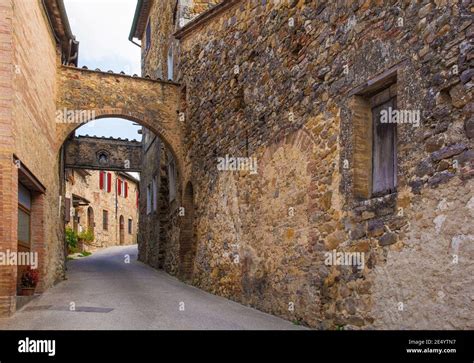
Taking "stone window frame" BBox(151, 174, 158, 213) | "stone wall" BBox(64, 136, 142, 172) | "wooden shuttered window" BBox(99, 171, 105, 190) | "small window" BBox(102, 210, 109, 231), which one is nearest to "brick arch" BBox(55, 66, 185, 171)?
A: "stone window frame" BBox(151, 174, 158, 213)

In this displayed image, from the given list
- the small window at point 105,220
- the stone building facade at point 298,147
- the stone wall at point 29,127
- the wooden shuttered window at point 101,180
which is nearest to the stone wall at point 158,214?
the stone building facade at point 298,147

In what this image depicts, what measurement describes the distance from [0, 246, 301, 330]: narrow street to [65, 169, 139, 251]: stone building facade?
1521 cm

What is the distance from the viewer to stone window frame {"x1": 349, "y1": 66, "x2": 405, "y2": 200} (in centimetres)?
632

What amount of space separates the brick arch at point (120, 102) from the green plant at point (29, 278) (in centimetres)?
401

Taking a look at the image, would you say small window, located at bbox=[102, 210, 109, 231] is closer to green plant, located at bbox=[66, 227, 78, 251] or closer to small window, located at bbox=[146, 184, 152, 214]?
green plant, located at bbox=[66, 227, 78, 251]

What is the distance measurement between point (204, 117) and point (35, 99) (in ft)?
12.7

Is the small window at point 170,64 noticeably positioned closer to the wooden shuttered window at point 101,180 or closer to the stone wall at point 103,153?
the stone wall at point 103,153

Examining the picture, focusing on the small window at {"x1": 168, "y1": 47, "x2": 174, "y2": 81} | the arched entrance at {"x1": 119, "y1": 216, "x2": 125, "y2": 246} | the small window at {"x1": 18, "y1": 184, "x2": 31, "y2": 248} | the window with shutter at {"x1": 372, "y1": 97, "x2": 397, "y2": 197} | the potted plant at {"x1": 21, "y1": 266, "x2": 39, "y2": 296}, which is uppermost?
the small window at {"x1": 168, "y1": 47, "x2": 174, "y2": 81}

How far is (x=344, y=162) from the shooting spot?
6.54m

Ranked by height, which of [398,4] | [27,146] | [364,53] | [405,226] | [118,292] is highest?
[398,4]

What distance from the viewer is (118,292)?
35.8 ft

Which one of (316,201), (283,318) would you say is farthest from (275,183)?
(283,318)

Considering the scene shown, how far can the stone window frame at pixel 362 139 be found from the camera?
632cm

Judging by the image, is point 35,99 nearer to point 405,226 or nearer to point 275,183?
point 275,183
